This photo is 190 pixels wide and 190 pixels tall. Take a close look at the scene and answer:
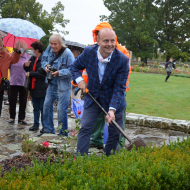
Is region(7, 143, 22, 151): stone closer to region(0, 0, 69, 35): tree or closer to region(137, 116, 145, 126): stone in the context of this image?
region(137, 116, 145, 126): stone

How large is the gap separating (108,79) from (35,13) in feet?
116

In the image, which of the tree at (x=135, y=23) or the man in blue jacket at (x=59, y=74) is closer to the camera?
the man in blue jacket at (x=59, y=74)

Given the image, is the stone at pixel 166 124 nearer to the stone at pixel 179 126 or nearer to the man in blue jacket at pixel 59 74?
the stone at pixel 179 126

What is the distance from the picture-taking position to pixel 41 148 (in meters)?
4.18

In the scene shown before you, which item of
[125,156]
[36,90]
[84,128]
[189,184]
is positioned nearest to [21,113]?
[36,90]

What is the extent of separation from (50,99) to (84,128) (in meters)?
2.11

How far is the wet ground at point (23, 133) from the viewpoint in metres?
4.60

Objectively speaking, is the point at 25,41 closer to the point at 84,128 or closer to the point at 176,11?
the point at 84,128

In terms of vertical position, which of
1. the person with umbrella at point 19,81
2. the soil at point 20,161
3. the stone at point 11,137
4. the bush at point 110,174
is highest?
the person with umbrella at point 19,81

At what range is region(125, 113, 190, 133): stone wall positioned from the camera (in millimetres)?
6430

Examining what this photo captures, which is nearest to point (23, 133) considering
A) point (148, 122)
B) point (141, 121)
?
point (141, 121)

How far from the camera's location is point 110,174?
2.29 metres

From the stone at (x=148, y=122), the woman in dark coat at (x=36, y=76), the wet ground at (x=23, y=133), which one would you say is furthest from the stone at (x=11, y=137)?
the stone at (x=148, y=122)

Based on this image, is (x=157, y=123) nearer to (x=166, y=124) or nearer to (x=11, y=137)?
(x=166, y=124)
